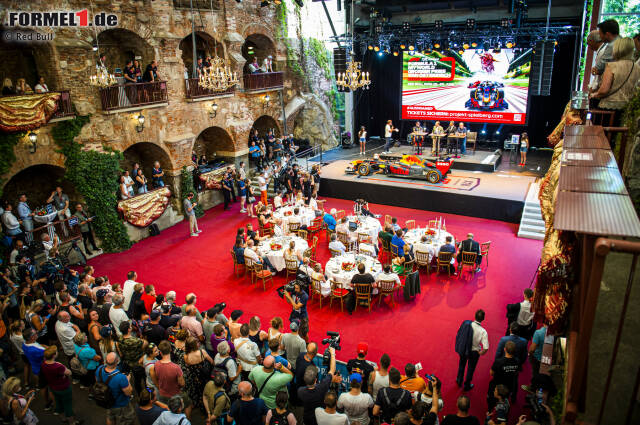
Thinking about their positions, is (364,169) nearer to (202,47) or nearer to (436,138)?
(436,138)

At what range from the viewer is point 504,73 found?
19172 millimetres

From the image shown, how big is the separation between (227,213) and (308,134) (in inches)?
303

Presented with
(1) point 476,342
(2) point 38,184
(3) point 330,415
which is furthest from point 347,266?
(2) point 38,184

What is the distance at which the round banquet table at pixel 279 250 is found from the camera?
35.2 ft

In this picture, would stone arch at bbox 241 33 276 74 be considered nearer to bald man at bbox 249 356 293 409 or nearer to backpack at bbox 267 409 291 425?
bald man at bbox 249 356 293 409

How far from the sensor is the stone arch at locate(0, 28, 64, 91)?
11538mm

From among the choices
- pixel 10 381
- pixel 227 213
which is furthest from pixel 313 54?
pixel 10 381

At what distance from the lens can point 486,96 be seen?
19.9 meters

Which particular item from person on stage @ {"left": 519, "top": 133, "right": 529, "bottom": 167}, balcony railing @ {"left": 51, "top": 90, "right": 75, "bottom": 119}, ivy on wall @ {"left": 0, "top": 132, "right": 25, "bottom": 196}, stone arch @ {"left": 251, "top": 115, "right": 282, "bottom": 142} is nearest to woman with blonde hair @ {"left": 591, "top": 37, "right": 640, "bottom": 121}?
balcony railing @ {"left": 51, "top": 90, "right": 75, "bottom": 119}

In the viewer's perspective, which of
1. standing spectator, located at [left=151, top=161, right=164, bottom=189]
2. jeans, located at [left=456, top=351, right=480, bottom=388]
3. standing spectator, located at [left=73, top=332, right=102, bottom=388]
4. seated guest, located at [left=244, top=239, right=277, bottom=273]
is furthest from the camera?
standing spectator, located at [left=151, top=161, right=164, bottom=189]

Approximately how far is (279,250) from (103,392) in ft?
19.5

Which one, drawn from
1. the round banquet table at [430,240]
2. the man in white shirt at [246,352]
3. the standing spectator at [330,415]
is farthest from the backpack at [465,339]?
the round banquet table at [430,240]

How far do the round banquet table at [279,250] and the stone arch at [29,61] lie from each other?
7195mm

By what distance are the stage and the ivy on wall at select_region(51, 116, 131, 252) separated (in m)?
7.70
